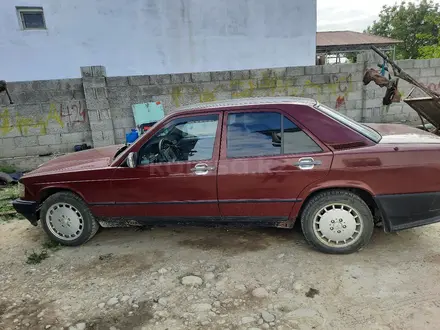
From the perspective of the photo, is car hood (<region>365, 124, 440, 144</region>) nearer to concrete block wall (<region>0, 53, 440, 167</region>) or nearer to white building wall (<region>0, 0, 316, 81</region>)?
concrete block wall (<region>0, 53, 440, 167</region>)

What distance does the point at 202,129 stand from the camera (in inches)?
132

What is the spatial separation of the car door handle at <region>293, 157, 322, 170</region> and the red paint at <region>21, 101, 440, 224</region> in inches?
1.3

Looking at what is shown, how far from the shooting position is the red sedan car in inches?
Answer: 118

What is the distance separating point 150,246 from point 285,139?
1910 mm

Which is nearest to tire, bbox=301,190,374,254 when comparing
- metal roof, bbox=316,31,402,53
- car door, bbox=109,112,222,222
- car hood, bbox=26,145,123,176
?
car door, bbox=109,112,222,222

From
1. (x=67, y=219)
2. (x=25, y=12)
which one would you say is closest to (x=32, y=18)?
(x=25, y=12)

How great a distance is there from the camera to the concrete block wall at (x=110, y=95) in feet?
22.4

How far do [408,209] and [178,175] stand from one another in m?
2.21

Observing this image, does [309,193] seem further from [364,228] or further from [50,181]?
[50,181]

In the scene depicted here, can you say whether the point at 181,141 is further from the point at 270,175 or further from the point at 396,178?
the point at 396,178

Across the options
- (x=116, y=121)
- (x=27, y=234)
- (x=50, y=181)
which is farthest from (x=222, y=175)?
(x=116, y=121)

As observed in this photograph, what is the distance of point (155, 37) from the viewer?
10984mm

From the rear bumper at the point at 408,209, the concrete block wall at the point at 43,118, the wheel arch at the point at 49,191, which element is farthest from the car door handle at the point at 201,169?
the concrete block wall at the point at 43,118

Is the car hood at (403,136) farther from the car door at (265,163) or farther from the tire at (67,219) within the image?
the tire at (67,219)
